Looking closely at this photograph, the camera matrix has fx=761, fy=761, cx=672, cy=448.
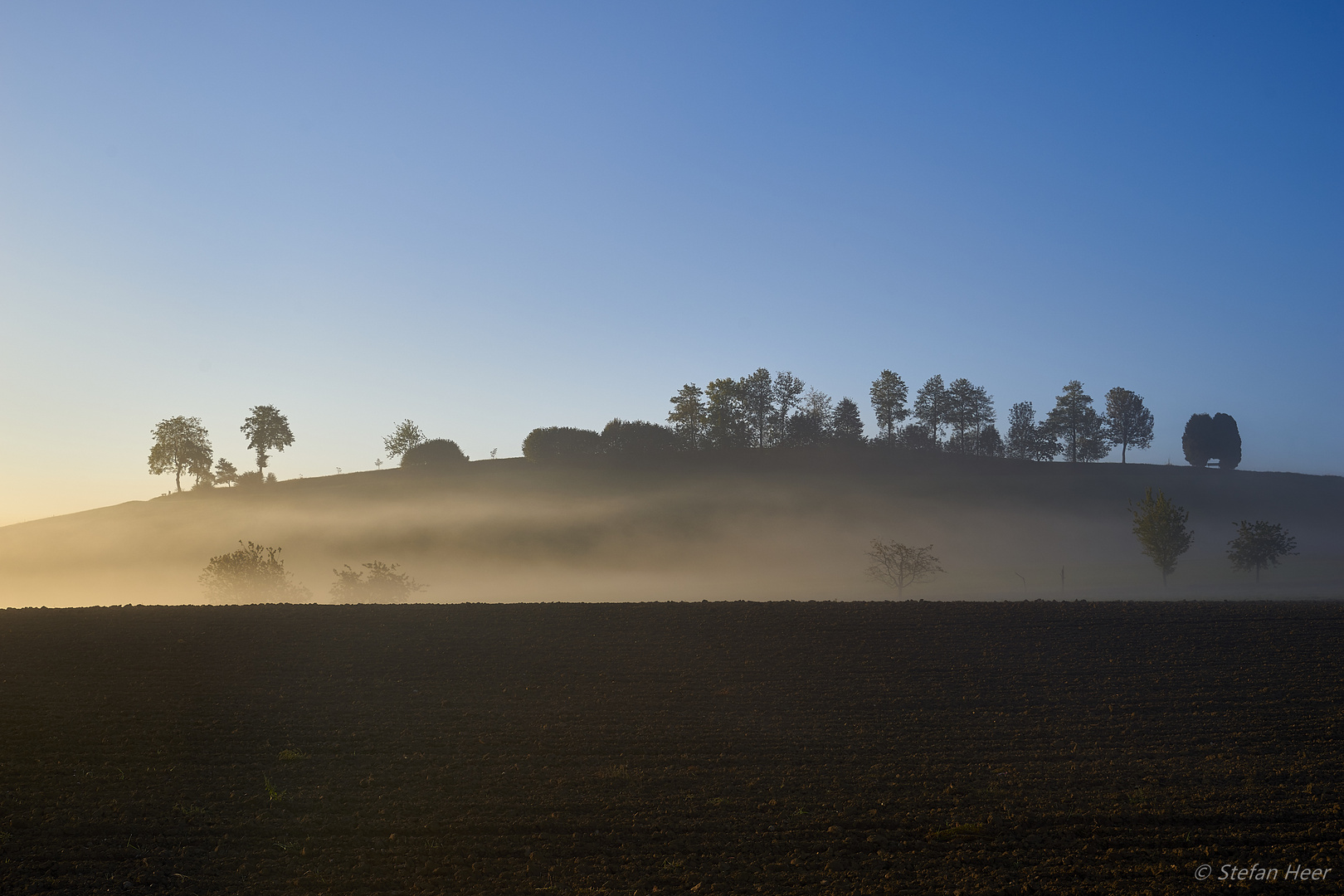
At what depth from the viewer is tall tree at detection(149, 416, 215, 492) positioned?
84.4m

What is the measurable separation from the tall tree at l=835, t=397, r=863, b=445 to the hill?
29.9ft

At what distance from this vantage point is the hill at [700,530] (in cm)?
5266

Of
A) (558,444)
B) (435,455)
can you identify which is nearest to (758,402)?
(558,444)

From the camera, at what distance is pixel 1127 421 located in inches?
4067

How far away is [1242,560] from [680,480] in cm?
5054

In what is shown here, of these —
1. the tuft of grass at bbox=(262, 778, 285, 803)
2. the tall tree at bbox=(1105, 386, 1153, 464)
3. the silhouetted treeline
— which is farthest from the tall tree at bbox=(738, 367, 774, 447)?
the tuft of grass at bbox=(262, 778, 285, 803)

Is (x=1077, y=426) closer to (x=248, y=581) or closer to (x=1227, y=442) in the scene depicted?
(x=1227, y=442)

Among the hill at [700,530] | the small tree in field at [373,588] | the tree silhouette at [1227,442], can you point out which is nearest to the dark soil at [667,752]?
the small tree in field at [373,588]

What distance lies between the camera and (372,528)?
6850 cm

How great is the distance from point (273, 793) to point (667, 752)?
22.2ft

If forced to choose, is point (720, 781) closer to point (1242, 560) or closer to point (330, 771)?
point (330, 771)

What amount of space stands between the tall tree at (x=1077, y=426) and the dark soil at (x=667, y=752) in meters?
83.5

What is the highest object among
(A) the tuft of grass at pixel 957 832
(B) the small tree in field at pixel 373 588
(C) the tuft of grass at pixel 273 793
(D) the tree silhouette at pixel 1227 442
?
(D) the tree silhouette at pixel 1227 442

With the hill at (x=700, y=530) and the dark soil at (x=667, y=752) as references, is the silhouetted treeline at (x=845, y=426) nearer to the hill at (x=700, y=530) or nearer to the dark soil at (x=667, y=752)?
the hill at (x=700, y=530)
